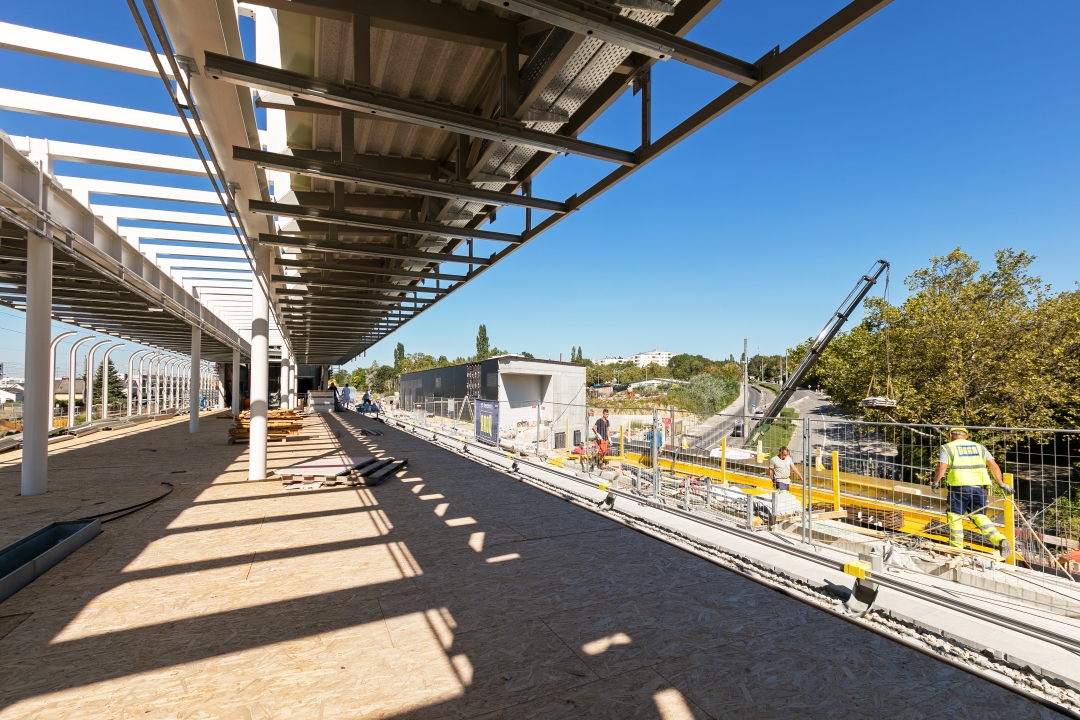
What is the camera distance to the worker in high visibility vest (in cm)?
677

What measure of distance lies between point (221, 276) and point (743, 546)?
16.8 m

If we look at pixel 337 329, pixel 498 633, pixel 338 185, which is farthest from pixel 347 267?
pixel 337 329

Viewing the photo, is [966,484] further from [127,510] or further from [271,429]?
[271,429]

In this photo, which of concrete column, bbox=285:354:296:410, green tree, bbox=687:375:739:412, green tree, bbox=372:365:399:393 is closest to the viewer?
concrete column, bbox=285:354:296:410

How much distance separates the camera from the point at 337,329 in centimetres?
2244

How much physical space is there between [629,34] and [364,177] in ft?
10.6

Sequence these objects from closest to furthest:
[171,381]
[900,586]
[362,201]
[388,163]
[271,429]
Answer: [900,586], [388,163], [362,201], [271,429], [171,381]

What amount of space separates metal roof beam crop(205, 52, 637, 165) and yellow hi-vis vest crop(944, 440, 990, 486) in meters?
6.16

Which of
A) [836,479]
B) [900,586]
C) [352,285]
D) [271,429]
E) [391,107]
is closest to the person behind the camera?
[391,107]

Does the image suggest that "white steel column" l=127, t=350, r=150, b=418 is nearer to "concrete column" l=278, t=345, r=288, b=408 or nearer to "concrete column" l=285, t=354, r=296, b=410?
"concrete column" l=278, t=345, r=288, b=408

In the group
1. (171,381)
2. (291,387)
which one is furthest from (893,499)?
(171,381)

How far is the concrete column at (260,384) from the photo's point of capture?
10.4m

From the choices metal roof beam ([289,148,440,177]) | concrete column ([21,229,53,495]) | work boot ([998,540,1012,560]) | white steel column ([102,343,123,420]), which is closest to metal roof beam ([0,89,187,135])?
metal roof beam ([289,148,440,177])

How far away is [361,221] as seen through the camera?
22.7 feet
